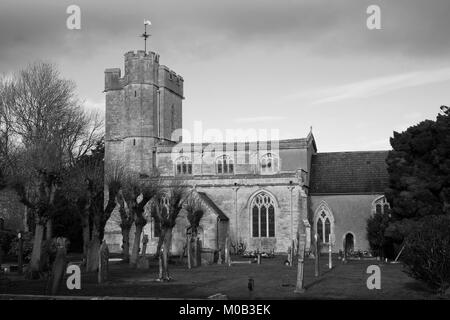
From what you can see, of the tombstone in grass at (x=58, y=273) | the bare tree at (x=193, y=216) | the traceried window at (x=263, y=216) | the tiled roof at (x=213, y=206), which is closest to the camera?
the tombstone in grass at (x=58, y=273)

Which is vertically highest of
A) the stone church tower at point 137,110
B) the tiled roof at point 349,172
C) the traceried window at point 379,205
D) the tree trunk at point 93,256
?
the stone church tower at point 137,110

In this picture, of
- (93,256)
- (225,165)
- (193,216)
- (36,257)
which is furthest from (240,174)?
(36,257)

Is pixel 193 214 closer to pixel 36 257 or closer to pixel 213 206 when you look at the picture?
pixel 213 206

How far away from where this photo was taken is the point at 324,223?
164ft

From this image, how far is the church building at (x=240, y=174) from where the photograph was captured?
4772cm

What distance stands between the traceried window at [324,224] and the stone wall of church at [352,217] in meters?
0.43

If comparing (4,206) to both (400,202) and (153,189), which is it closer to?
(153,189)

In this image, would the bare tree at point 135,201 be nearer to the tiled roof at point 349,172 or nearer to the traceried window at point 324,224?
the traceried window at point 324,224

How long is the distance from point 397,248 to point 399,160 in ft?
18.5

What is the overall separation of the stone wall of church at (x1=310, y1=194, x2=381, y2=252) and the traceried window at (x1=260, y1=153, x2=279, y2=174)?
18.5 ft

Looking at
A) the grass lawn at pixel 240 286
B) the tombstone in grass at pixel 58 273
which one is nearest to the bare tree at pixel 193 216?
the grass lawn at pixel 240 286

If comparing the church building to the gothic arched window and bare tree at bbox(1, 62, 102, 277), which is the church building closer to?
the gothic arched window

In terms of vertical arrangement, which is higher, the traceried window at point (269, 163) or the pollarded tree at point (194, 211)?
the traceried window at point (269, 163)

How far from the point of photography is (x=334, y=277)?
82.7 feet
